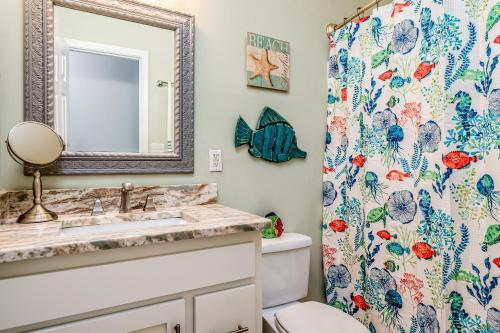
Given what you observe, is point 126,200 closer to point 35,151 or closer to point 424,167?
point 35,151

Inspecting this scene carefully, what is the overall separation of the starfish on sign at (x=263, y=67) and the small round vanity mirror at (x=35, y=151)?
963 millimetres

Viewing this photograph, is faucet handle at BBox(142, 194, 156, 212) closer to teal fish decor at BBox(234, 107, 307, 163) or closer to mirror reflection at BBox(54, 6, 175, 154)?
mirror reflection at BBox(54, 6, 175, 154)

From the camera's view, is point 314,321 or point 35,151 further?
point 314,321

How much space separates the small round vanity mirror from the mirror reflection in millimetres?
120

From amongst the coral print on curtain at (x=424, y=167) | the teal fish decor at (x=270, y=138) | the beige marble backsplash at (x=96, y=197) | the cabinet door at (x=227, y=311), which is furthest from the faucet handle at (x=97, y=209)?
the coral print on curtain at (x=424, y=167)

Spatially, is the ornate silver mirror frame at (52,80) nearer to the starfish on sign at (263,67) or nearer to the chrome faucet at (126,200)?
the chrome faucet at (126,200)

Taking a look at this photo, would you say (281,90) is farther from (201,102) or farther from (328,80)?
(201,102)

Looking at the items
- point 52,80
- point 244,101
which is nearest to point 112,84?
point 52,80

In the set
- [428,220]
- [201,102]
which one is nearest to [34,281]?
[201,102]

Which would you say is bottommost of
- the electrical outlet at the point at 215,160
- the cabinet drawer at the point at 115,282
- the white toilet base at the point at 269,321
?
the white toilet base at the point at 269,321

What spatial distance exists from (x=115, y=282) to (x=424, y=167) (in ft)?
4.03

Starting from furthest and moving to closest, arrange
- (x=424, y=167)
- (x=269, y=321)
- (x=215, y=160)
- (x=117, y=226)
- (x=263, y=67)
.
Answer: (x=263, y=67) → (x=215, y=160) → (x=269, y=321) → (x=424, y=167) → (x=117, y=226)

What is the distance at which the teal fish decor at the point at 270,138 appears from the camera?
5.11ft

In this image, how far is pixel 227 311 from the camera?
0.98 m
